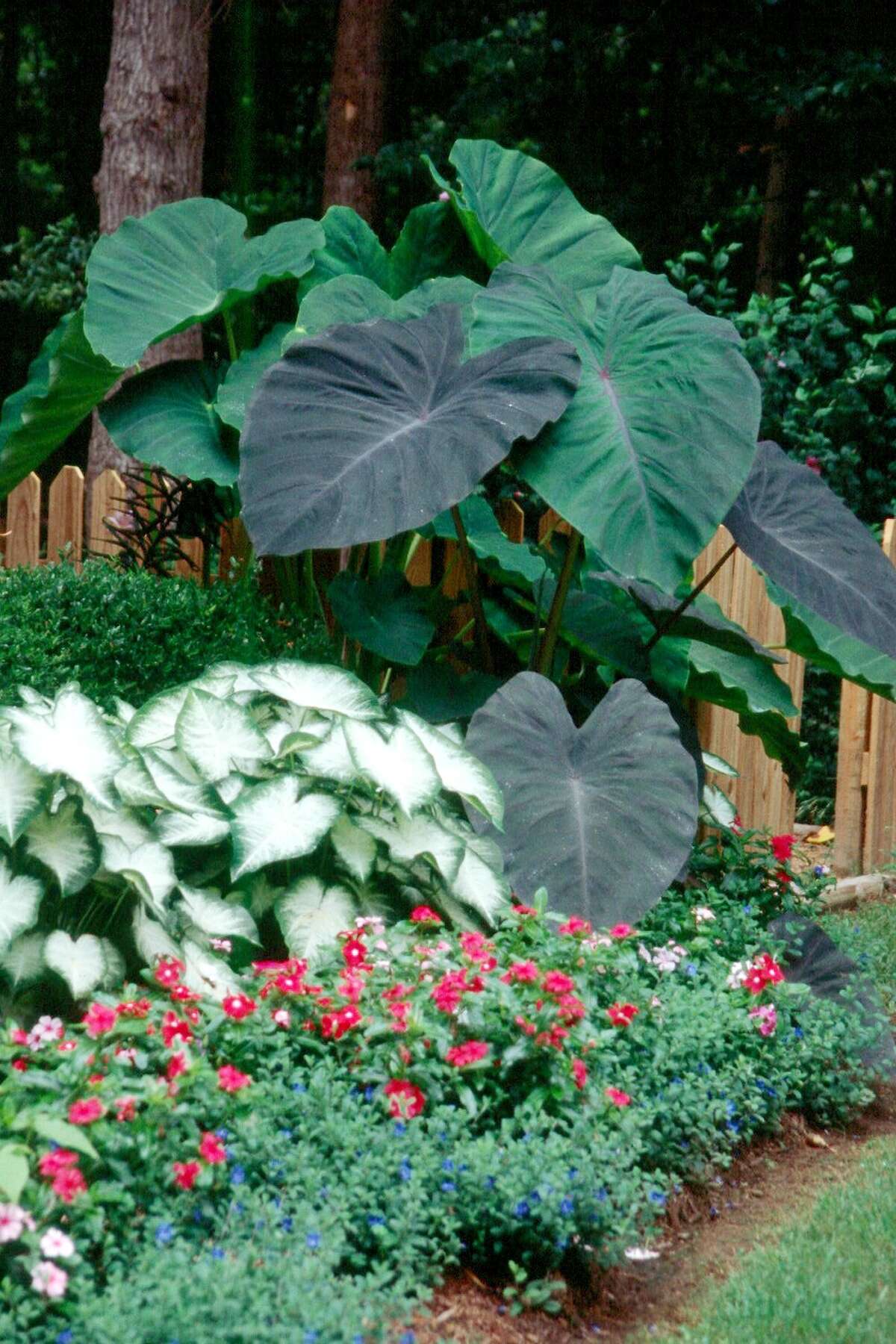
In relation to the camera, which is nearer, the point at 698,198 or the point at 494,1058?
the point at 494,1058

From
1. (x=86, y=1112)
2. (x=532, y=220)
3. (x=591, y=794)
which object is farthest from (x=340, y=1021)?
(x=532, y=220)

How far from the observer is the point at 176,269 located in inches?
180

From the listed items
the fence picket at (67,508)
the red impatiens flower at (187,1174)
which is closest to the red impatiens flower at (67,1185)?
the red impatiens flower at (187,1174)

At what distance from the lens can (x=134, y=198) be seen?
273 inches

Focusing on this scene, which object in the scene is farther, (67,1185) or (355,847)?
(355,847)

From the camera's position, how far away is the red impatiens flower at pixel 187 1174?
2037 mm

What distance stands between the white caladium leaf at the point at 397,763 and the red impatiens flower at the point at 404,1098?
2.14ft

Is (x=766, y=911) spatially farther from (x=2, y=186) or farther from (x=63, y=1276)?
(x=2, y=186)

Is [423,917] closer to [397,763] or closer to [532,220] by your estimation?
[397,763]

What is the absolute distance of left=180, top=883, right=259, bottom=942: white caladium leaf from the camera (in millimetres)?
2809

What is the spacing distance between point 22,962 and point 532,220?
119 inches

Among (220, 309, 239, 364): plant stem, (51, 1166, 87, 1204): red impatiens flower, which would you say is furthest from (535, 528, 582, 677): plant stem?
(51, 1166, 87, 1204): red impatiens flower

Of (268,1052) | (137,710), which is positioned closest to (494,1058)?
(268,1052)

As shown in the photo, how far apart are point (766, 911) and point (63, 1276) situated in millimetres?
2389
